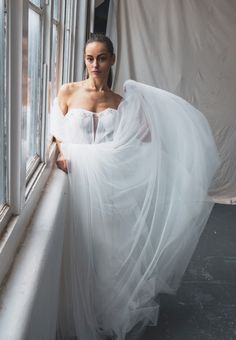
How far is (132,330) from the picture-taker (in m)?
1.76

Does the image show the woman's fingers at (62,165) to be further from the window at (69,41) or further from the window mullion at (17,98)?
the window at (69,41)

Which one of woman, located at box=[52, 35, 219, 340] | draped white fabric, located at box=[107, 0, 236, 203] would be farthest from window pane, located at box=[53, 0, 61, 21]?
draped white fabric, located at box=[107, 0, 236, 203]

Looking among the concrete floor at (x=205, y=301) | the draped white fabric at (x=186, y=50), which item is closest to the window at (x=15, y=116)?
the concrete floor at (x=205, y=301)

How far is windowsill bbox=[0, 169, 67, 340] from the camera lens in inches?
31.5

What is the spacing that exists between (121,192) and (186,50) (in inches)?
93.5

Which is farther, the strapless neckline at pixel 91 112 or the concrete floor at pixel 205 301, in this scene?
the concrete floor at pixel 205 301

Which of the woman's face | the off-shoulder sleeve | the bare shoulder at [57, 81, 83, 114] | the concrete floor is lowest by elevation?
the concrete floor

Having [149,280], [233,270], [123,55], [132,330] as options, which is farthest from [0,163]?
[123,55]

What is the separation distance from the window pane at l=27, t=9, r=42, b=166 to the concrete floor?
106cm

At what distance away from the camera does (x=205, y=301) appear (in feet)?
6.89

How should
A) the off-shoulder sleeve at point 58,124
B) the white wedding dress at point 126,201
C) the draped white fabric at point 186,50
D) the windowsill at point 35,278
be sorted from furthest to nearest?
the draped white fabric at point 186,50 → the off-shoulder sleeve at point 58,124 → the white wedding dress at point 126,201 → the windowsill at point 35,278

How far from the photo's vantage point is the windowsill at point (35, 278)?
31.5 inches

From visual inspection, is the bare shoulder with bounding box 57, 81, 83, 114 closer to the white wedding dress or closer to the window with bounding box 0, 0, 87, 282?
the white wedding dress

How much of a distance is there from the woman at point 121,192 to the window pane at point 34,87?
11cm
